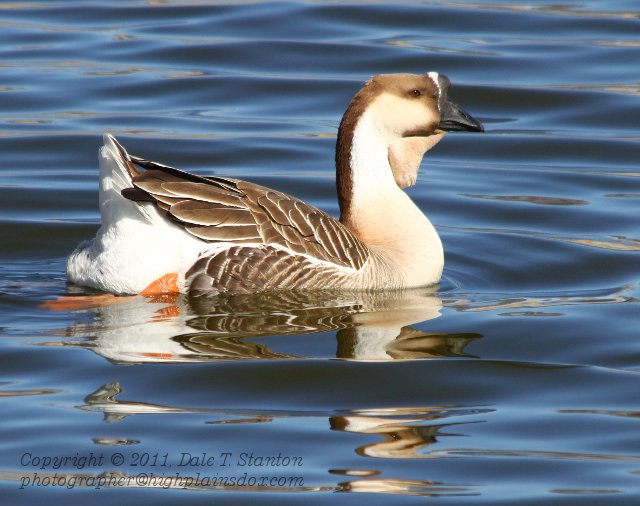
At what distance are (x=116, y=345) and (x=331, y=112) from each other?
7.32 meters

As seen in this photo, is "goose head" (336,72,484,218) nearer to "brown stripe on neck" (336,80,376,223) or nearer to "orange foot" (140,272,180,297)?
"brown stripe on neck" (336,80,376,223)

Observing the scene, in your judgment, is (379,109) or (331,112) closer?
(379,109)

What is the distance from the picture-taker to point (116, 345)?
7.44m

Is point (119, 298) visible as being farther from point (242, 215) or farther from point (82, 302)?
point (242, 215)

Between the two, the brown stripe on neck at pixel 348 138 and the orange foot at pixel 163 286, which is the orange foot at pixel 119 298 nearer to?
the orange foot at pixel 163 286

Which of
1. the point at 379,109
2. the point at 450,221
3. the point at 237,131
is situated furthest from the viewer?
the point at 237,131

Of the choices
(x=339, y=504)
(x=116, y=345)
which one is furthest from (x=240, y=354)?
(x=339, y=504)

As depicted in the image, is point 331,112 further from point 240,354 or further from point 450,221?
point 240,354

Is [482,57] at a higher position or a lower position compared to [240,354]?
higher

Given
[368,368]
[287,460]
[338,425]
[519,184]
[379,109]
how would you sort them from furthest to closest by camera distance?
[519,184]
[379,109]
[368,368]
[338,425]
[287,460]

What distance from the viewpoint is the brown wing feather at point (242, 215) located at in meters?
8.11

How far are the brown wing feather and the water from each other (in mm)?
380

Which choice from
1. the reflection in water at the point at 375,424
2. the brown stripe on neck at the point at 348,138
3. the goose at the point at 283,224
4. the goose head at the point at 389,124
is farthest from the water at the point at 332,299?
the goose head at the point at 389,124

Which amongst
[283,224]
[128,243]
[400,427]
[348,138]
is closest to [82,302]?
[128,243]
